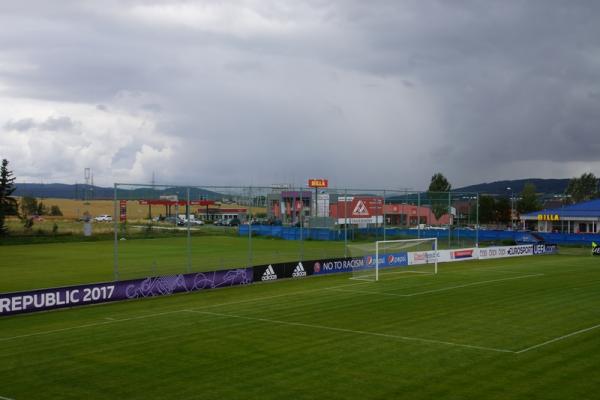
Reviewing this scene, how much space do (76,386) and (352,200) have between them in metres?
31.5

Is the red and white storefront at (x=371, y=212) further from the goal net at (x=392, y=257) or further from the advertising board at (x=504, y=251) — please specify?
the advertising board at (x=504, y=251)

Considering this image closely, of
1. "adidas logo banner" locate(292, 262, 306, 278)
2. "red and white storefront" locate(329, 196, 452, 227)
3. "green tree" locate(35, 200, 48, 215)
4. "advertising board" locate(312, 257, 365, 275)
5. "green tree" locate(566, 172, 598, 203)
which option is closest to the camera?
"adidas logo banner" locate(292, 262, 306, 278)

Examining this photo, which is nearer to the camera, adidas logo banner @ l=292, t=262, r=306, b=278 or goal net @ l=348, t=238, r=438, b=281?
adidas logo banner @ l=292, t=262, r=306, b=278

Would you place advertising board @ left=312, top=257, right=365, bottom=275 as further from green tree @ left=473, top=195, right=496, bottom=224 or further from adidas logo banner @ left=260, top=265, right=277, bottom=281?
green tree @ left=473, top=195, right=496, bottom=224

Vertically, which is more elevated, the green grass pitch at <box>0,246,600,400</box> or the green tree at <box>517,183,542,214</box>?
the green tree at <box>517,183,542,214</box>

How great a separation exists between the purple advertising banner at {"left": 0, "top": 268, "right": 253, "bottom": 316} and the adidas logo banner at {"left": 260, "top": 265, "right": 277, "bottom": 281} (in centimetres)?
107

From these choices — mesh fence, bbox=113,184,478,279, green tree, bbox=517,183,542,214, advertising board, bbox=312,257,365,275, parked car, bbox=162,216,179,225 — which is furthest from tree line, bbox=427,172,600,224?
parked car, bbox=162,216,179,225

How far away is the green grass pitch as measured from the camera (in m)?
14.6

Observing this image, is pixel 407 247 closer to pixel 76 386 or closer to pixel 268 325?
pixel 268 325

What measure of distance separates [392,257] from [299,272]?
28.0ft

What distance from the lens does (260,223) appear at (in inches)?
2435

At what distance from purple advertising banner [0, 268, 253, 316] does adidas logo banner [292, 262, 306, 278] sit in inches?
145

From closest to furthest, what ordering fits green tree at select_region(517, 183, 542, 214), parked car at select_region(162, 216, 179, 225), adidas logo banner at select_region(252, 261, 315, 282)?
parked car at select_region(162, 216, 179, 225), adidas logo banner at select_region(252, 261, 315, 282), green tree at select_region(517, 183, 542, 214)

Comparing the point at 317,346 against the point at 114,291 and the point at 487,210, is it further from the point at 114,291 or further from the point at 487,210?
the point at 487,210
